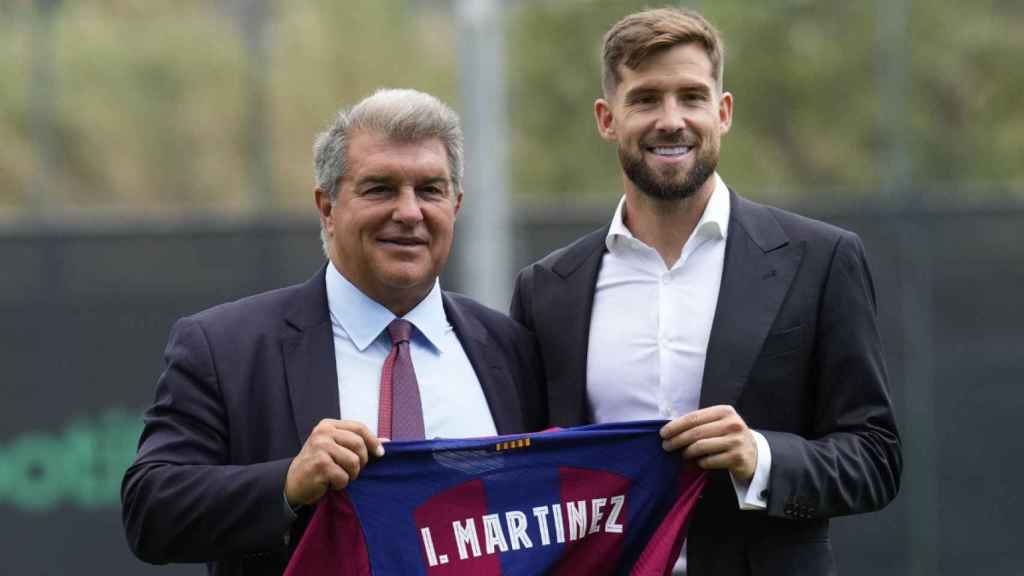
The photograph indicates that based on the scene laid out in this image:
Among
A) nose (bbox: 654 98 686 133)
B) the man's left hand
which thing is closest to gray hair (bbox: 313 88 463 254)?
nose (bbox: 654 98 686 133)

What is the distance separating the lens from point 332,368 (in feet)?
12.3

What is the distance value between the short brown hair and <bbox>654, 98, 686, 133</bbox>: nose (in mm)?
122

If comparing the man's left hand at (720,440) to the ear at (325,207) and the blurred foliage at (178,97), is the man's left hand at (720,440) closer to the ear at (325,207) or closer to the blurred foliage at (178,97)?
the ear at (325,207)

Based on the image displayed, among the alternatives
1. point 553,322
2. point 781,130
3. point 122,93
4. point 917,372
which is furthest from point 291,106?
point 553,322

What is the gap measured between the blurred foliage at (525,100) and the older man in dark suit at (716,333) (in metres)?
7.17

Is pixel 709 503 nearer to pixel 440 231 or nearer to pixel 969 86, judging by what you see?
pixel 440 231

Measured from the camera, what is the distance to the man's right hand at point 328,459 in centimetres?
342

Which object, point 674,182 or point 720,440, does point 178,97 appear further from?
point 720,440

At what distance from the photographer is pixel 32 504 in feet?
30.7

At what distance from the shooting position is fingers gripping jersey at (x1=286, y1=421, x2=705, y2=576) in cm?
358

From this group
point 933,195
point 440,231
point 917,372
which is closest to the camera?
point 440,231

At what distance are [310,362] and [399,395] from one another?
0.68 feet

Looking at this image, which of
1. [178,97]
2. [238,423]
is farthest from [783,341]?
[178,97]

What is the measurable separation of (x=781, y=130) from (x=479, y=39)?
4416 millimetres
